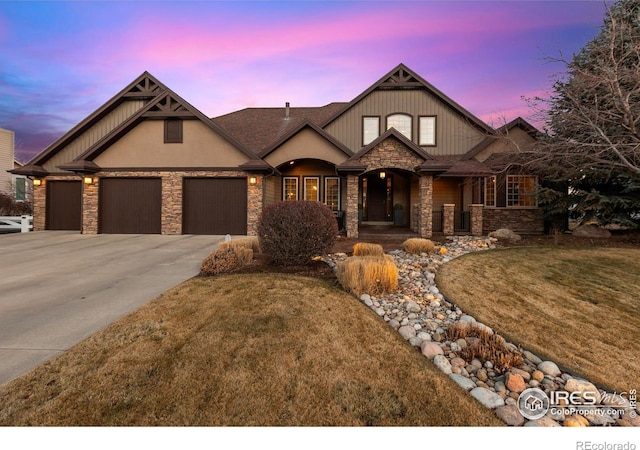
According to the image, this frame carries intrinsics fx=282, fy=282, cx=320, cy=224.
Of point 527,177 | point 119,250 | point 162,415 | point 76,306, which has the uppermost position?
point 527,177

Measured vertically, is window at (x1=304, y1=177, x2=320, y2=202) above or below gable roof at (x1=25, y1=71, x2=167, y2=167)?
below

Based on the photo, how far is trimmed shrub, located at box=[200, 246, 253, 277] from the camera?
664 centimetres

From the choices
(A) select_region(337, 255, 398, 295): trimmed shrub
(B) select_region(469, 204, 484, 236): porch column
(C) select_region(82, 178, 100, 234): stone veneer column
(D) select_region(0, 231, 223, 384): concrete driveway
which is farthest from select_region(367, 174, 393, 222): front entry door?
(C) select_region(82, 178, 100, 234): stone veneer column

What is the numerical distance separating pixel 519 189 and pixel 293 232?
13.8 m

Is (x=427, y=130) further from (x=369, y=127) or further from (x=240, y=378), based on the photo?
(x=240, y=378)

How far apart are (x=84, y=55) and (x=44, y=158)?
6237 mm

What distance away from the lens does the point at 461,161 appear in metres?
14.8

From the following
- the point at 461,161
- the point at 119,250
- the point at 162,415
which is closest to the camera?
Result: the point at 162,415

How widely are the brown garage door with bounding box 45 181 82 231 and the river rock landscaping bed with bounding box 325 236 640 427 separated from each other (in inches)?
697

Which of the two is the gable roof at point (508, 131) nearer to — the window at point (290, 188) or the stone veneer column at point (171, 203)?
the window at point (290, 188)

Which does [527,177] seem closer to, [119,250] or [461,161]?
[461,161]

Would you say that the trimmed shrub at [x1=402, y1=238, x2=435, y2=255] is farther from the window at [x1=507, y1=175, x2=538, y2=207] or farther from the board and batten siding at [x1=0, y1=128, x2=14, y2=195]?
the board and batten siding at [x1=0, y1=128, x2=14, y2=195]

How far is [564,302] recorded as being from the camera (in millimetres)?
5715

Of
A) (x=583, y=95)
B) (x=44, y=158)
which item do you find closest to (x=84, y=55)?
(x=44, y=158)
